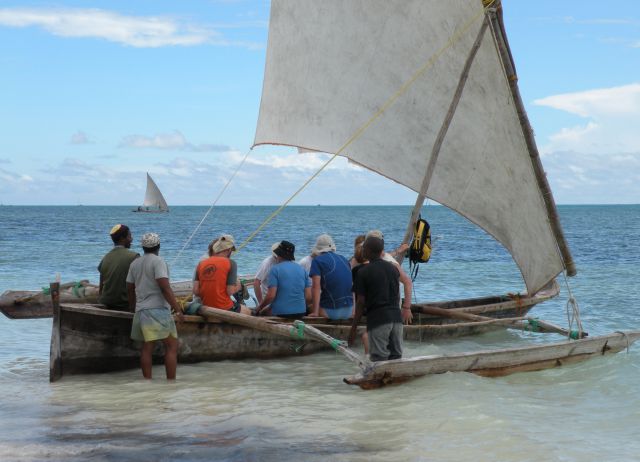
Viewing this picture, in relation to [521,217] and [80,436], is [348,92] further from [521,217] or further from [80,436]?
[80,436]

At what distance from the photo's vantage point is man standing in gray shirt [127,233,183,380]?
8.20 metres

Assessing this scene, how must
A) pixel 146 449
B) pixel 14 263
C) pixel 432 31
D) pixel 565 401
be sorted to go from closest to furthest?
pixel 146 449, pixel 565 401, pixel 432 31, pixel 14 263

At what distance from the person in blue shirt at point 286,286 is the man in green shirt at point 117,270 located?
177cm

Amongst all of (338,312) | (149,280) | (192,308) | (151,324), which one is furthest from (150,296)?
(338,312)

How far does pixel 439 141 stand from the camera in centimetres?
1075

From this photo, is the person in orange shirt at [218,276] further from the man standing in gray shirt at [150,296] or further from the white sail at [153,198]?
the white sail at [153,198]

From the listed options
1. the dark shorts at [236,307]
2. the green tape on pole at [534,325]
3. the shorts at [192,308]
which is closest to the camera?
the shorts at [192,308]

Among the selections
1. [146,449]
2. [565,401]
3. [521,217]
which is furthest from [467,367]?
[146,449]

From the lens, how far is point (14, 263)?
29.6m

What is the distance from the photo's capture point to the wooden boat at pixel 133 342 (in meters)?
8.68

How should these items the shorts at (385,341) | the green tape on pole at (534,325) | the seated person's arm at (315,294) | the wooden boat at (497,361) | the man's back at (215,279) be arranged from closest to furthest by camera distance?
the shorts at (385,341)
the wooden boat at (497,361)
the man's back at (215,279)
the seated person's arm at (315,294)
the green tape on pole at (534,325)

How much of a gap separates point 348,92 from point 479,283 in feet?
49.7

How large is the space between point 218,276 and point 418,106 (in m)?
3.80

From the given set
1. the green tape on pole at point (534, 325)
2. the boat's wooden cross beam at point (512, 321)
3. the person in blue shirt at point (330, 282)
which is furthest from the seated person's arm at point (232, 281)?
the green tape on pole at point (534, 325)
